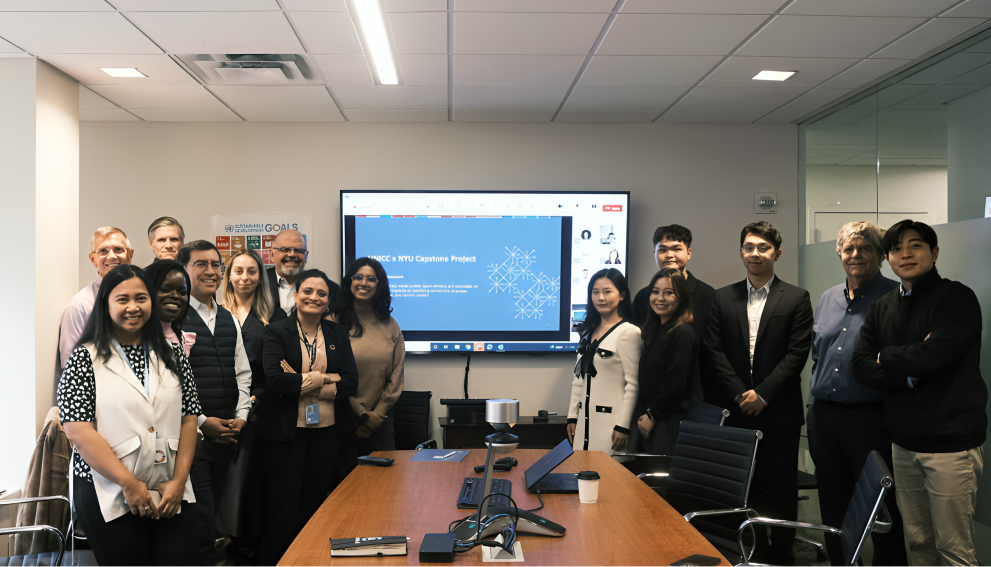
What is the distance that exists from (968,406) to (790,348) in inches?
36.3

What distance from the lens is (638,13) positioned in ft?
10.6

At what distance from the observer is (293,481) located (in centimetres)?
330

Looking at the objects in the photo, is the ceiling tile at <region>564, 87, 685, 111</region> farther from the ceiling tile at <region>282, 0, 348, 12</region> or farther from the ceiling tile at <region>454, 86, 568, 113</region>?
the ceiling tile at <region>282, 0, 348, 12</region>

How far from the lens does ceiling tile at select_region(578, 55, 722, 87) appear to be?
3875mm

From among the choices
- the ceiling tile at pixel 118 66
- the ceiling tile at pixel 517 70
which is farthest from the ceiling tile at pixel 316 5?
the ceiling tile at pixel 118 66

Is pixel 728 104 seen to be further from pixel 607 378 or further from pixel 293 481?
pixel 293 481

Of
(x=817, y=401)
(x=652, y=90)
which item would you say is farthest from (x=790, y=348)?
(x=652, y=90)

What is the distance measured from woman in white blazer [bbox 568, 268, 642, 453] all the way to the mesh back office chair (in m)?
0.59

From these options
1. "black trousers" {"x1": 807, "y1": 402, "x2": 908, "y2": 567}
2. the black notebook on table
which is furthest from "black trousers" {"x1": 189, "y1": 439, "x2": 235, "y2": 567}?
"black trousers" {"x1": 807, "y1": 402, "x2": 908, "y2": 567}

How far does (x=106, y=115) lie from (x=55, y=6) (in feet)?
7.10

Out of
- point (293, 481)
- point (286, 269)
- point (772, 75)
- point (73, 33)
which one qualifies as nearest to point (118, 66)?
point (73, 33)

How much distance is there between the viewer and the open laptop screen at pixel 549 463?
2.37 meters

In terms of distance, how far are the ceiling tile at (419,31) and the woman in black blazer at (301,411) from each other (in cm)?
138

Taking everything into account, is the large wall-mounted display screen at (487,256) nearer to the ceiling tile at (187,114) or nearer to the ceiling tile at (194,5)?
the ceiling tile at (187,114)
